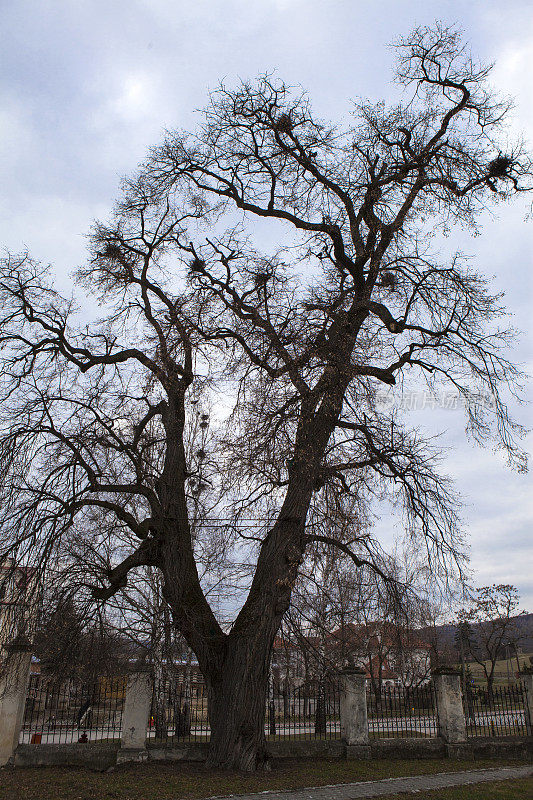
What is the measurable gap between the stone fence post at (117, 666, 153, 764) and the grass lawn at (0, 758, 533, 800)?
0.89 feet

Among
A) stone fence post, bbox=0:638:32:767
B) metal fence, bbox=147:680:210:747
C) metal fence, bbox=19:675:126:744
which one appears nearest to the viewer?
stone fence post, bbox=0:638:32:767

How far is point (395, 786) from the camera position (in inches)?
393

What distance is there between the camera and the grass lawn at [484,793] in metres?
8.81

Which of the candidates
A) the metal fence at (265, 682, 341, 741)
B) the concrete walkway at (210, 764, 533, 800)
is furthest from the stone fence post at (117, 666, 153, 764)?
the concrete walkway at (210, 764, 533, 800)

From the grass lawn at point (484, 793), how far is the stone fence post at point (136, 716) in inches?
198

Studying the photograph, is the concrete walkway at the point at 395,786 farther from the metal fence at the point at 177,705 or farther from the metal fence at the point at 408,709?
the metal fence at the point at 177,705

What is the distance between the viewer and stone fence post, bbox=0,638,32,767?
1134 cm

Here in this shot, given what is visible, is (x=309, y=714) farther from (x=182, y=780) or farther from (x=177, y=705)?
(x=182, y=780)

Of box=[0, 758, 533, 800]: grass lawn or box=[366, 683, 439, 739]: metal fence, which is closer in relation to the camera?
box=[0, 758, 533, 800]: grass lawn

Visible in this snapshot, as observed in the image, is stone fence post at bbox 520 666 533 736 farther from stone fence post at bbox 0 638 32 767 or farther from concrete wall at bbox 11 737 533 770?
stone fence post at bbox 0 638 32 767

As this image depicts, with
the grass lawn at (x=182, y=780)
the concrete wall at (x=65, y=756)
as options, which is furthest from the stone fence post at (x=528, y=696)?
the concrete wall at (x=65, y=756)

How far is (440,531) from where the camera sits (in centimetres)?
1073

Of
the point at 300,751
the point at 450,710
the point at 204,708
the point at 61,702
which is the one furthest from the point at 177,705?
the point at 450,710

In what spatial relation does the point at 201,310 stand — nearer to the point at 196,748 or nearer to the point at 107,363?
the point at 107,363
